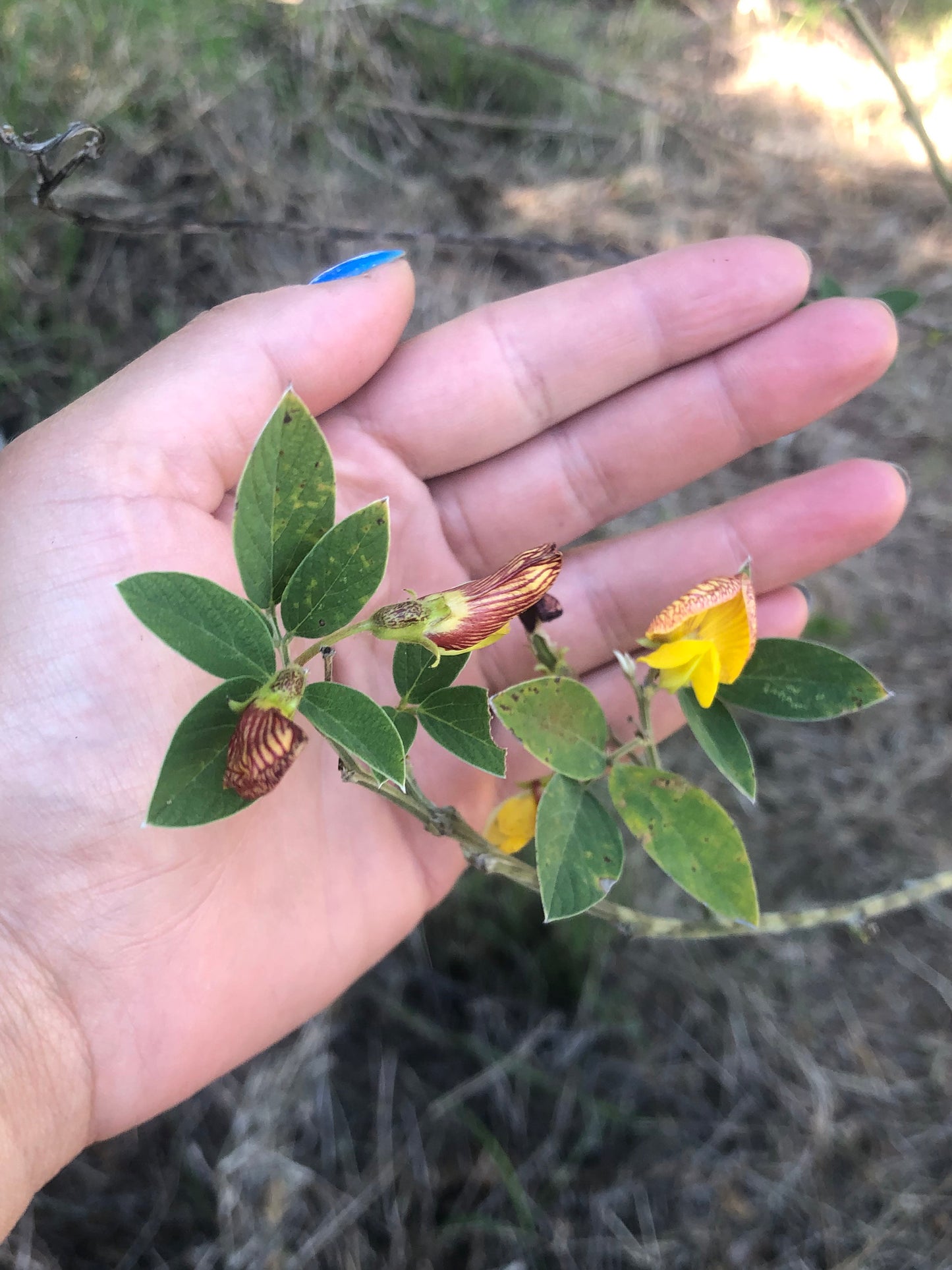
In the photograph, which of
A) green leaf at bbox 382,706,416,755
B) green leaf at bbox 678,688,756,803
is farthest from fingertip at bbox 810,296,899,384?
green leaf at bbox 382,706,416,755

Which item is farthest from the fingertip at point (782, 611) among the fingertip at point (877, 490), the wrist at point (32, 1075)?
the wrist at point (32, 1075)

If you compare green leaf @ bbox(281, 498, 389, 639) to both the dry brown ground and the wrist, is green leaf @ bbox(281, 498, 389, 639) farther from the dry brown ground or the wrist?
the dry brown ground

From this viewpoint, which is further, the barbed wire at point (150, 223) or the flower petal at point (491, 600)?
the barbed wire at point (150, 223)

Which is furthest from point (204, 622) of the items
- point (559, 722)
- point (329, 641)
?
point (559, 722)

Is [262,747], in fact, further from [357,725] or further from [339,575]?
[339,575]

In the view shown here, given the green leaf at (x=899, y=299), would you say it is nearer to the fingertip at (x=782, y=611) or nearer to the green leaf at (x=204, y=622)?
the fingertip at (x=782, y=611)

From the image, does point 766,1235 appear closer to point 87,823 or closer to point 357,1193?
point 357,1193

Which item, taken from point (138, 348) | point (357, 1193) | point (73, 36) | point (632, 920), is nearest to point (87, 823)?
Answer: point (632, 920)
